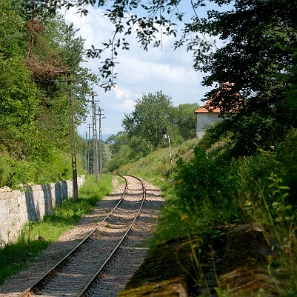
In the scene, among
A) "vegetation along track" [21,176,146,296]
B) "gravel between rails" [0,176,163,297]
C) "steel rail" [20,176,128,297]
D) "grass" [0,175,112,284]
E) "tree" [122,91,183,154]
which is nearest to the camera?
"steel rail" [20,176,128,297]

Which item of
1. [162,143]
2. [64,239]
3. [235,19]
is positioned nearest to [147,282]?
[64,239]

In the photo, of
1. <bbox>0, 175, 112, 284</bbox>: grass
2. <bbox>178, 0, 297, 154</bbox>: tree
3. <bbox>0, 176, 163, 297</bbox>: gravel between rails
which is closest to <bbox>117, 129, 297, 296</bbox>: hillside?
<bbox>0, 176, 163, 297</bbox>: gravel between rails

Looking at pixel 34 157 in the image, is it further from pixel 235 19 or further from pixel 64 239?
pixel 235 19

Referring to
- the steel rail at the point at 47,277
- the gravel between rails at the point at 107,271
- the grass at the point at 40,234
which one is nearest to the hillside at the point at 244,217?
the gravel between rails at the point at 107,271

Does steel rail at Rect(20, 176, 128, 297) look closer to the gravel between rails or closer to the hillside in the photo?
the gravel between rails

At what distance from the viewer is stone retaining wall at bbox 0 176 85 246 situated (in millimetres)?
18405

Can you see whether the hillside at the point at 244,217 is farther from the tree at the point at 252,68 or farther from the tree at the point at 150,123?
the tree at the point at 150,123

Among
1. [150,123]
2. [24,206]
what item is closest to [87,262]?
[24,206]

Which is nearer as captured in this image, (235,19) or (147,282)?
(147,282)

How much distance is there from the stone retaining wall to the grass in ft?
1.03

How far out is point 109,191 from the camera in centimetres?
4131

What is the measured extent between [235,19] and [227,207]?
44.4ft

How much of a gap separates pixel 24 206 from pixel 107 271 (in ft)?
30.4

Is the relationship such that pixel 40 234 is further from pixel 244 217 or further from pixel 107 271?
pixel 244 217
